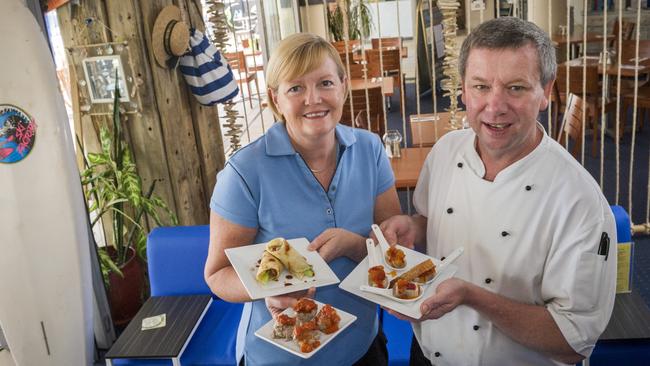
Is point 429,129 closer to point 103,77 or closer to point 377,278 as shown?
point 103,77

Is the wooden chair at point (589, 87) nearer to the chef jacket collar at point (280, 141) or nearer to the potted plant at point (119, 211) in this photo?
the potted plant at point (119, 211)

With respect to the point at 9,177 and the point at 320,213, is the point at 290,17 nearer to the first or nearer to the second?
the point at 9,177

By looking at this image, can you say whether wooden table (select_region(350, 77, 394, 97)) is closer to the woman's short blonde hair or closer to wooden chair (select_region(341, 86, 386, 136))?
wooden chair (select_region(341, 86, 386, 136))

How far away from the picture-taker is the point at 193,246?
2.47 m

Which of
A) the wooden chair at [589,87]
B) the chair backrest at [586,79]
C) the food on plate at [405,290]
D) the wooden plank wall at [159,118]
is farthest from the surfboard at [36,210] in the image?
the chair backrest at [586,79]

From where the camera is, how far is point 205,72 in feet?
10.3

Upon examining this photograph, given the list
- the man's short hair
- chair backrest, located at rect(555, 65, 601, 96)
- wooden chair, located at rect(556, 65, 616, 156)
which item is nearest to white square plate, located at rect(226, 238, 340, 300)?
the man's short hair

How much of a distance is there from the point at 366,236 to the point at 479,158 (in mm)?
358

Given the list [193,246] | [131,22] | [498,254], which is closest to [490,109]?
[498,254]

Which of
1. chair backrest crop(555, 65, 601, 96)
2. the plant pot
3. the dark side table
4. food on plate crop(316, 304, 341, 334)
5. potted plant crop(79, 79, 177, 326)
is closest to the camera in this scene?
food on plate crop(316, 304, 341, 334)

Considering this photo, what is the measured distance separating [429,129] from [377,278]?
8.28 ft

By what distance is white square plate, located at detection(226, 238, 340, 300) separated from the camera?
1.33 m

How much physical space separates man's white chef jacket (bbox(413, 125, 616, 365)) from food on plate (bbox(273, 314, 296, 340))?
337 millimetres

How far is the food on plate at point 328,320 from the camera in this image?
141 centimetres
